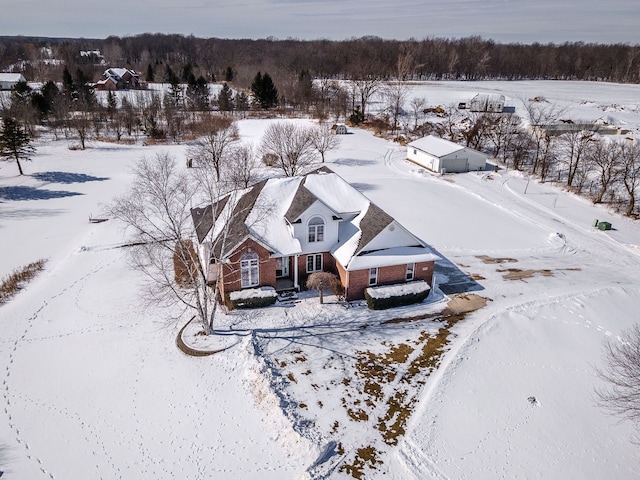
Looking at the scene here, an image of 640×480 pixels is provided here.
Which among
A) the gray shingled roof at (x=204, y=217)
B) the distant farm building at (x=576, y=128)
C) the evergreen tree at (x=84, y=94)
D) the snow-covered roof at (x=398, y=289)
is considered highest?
the evergreen tree at (x=84, y=94)

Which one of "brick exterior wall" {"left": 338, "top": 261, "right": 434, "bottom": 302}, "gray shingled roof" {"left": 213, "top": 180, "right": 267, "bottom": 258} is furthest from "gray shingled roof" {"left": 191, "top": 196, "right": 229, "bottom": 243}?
"brick exterior wall" {"left": 338, "top": 261, "right": 434, "bottom": 302}

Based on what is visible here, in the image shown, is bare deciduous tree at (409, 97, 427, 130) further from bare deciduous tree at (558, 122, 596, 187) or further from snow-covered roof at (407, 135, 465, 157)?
bare deciduous tree at (558, 122, 596, 187)

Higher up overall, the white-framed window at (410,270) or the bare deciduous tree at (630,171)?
the bare deciduous tree at (630,171)

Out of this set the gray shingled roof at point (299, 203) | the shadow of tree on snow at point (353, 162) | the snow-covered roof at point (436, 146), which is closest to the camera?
the gray shingled roof at point (299, 203)

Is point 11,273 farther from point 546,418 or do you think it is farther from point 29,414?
point 546,418

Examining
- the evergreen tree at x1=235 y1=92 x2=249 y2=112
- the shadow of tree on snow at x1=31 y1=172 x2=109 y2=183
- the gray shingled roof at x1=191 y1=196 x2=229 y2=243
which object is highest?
the evergreen tree at x1=235 y1=92 x2=249 y2=112

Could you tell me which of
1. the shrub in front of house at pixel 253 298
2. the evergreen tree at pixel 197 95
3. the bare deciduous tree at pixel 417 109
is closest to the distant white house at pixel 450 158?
the bare deciduous tree at pixel 417 109

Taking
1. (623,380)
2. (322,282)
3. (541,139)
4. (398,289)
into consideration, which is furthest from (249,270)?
(541,139)

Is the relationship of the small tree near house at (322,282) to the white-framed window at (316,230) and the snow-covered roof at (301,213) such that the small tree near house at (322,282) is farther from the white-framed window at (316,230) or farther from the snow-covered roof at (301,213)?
the white-framed window at (316,230)
